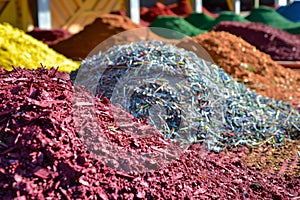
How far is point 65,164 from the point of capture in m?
1.38

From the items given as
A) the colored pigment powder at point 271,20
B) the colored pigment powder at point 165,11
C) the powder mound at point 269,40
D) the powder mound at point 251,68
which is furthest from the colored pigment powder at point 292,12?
the powder mound at point 251,68

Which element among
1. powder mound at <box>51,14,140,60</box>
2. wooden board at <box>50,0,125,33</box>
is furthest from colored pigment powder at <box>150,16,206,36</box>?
wooden board at <box>50,0,125,33</box>

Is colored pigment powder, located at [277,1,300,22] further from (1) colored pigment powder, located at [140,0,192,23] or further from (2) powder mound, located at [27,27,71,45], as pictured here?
(2) powder mound, located at [27,27,71,45]

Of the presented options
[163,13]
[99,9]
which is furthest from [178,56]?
[163,13]

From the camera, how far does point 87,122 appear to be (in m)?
1.60

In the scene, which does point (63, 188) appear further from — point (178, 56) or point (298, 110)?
point (298, 110)

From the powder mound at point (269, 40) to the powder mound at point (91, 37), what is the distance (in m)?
1.28

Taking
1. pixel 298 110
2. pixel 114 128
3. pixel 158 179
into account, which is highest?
pixel 114 128

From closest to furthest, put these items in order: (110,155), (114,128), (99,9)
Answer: (110,155), (114,128), (99,9)

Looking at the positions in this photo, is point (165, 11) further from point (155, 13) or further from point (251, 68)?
point (251, 68)

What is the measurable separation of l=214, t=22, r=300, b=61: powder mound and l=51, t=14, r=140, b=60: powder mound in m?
1.28

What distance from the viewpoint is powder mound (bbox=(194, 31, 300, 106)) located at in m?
3.71

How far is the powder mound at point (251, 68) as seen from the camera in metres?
3.71

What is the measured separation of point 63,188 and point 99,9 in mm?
6141
